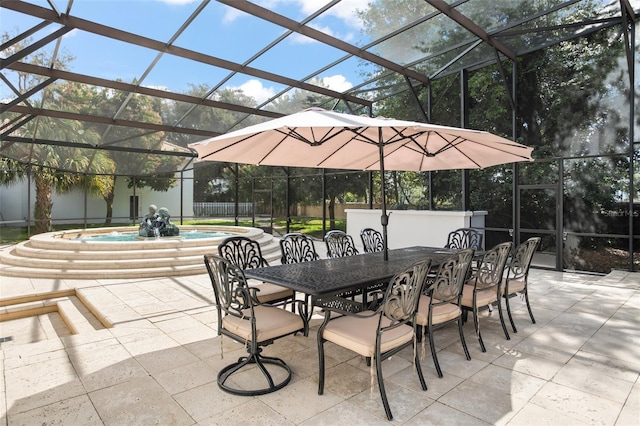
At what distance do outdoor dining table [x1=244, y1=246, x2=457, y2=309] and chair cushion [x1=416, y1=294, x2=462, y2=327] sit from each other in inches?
14.6

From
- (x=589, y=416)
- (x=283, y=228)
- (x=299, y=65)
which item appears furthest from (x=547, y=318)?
(x=283, y=228)

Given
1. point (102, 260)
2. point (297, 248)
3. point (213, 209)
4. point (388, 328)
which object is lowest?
point (102, 260)

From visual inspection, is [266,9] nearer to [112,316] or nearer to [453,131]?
[453,131]

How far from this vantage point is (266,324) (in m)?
2.66

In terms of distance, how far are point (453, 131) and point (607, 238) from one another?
549 cm

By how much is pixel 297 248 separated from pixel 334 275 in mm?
1360

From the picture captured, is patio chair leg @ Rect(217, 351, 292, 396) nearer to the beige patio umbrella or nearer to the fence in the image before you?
the beige patio umbrella

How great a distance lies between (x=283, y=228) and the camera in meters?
13.3

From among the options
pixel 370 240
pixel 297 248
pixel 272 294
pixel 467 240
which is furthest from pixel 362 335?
pixel 467 240

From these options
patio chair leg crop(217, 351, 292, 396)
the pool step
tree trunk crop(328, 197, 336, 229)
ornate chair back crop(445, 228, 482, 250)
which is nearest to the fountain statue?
the pool step

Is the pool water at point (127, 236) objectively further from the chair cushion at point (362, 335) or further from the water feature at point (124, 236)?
the chair cushion at point (362, 335)

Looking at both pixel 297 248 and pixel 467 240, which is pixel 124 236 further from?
pixel 467 240

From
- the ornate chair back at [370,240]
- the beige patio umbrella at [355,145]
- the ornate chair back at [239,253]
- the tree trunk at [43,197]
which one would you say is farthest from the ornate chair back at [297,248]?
the tree trunk at [43,197]

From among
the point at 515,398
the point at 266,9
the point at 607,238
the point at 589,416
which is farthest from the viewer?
the point at 607,238
